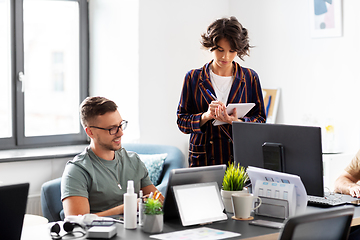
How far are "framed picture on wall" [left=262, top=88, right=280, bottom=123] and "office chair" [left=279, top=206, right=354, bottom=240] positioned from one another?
Answer: 9.19 ft

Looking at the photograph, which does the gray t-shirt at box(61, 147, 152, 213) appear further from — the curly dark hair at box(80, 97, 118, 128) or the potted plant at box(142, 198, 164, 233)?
the potted plant at box(142, 198, 164, 233)

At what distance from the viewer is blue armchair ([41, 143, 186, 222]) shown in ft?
10.2

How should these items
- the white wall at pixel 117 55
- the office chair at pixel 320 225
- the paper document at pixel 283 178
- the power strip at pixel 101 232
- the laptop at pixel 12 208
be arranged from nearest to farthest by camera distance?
the office chair at pixel 320 225 → the laptop at pixel 12 208 → the power strip at pixel 101 232 → the paper document at pixel 283 178 → the white wall at pixel 117 55

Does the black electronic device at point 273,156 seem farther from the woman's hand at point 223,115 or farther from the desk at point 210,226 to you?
the woman's hand at point 223,115

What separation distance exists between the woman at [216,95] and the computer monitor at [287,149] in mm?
455

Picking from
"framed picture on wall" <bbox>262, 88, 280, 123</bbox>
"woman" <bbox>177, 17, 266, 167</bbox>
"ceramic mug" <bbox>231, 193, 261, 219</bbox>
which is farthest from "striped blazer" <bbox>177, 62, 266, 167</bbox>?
"framed picture on wall" <bbox>262, 88, 280, 123</bbox>

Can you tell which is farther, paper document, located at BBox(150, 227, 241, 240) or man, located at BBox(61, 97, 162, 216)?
man, located at BBox(61, 97, 162, 216)

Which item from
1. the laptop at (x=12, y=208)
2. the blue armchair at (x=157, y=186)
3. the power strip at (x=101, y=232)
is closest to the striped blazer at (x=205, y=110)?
the blue armchair at (x=157, y=186)

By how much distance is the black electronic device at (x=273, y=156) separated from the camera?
2.04 meters

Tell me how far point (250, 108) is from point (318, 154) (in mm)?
690

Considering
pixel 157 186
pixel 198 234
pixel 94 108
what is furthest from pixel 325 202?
pixel 157 186

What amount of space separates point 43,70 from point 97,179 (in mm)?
2379

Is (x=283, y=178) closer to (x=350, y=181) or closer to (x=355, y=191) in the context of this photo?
(x=355, y=191)

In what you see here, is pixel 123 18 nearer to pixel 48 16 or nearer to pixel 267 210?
pixel 48 16
